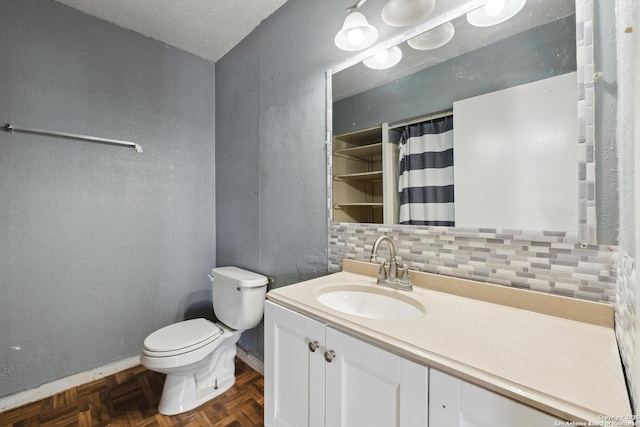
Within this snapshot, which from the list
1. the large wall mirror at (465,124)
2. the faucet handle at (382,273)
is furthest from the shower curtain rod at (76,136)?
the faucet handle at (382,273)

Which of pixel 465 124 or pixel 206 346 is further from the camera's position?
pixel 206 346

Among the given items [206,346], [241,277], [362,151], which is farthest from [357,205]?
[206,346]

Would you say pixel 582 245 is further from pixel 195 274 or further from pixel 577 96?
pixel 195 274

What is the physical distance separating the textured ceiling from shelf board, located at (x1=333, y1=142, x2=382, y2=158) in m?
1.06

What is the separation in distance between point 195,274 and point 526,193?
2.15 m

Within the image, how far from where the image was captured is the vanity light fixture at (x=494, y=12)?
0.90 metres

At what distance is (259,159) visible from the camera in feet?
5.98

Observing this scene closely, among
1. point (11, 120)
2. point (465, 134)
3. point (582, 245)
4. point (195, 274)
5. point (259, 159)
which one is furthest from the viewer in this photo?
point (195, 274)

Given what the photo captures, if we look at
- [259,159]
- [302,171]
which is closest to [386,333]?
[302,171]

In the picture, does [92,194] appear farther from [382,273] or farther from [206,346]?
[382,273]

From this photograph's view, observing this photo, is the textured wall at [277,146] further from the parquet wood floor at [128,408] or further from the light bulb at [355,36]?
the parquet wood floor at [128,408]

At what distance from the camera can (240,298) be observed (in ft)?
5.26

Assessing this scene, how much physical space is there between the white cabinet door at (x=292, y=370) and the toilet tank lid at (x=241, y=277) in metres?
0.56

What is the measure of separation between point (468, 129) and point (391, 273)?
63cm
